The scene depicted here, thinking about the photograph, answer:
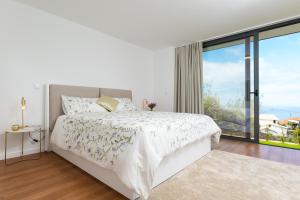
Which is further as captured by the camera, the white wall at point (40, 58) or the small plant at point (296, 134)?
the small plant at point (296, 134)

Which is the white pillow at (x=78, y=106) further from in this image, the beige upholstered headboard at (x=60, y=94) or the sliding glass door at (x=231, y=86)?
the sliding glass door at (x=231, y=86)

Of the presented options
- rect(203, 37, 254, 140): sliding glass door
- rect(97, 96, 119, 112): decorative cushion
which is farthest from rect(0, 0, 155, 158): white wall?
rect(203, 37, 254, 140): sliding glass door

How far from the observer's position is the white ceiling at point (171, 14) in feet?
8.30

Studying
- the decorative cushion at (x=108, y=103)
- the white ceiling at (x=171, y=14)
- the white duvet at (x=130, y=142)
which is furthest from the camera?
the decorative cushion at (x=108, y=103)

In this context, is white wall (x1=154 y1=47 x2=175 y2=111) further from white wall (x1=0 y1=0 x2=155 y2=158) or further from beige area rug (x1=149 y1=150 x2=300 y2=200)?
beige area rug (x1=149 y1=150 x2=300 y2=200)

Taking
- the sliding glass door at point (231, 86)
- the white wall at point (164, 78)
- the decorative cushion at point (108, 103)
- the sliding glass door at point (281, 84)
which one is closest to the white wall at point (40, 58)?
the decorative cushion at point (108, 103)

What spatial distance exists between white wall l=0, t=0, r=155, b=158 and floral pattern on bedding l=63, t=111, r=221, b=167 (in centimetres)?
89

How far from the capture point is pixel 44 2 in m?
2.52

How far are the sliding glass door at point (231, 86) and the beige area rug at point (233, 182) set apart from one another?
142 centimetres

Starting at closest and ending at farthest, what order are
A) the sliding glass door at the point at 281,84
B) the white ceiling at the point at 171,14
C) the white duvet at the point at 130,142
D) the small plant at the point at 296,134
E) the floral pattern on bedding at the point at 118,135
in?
the white duvet at the point at 130,142
the floral pattern on bedding at the point at 118,135
the white ceiling at the point at 171,14
the sliding glass door at the point at 281,84
the small plant at the point at 296,134

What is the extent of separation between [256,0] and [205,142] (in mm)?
2380

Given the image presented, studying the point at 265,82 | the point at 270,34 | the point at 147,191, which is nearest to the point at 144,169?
the point at 147,191

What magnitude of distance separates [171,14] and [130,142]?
249 centimetres

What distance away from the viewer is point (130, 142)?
140 cm
